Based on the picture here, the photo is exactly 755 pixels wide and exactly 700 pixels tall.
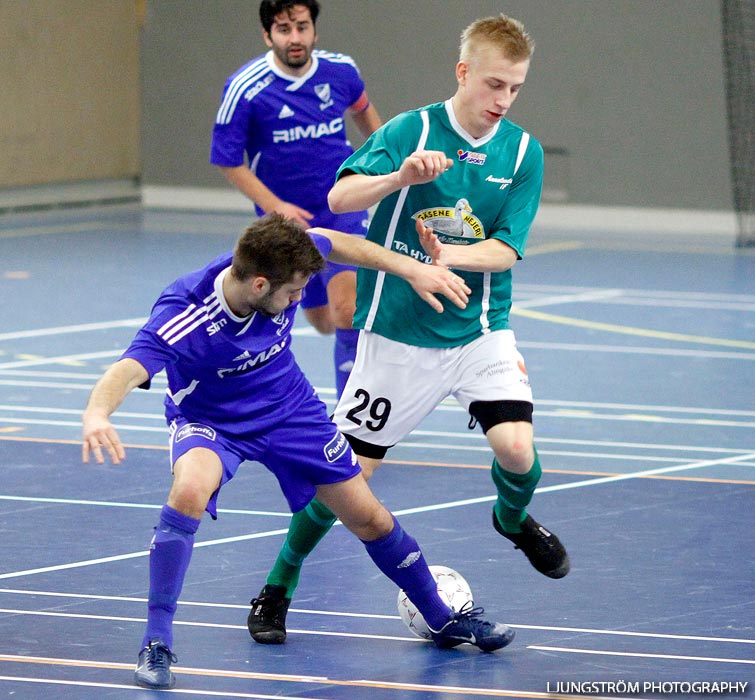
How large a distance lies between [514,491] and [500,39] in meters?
1.55

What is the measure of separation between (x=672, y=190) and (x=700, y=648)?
1496cm

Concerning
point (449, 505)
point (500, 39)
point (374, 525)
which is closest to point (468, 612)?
point (374, 525)

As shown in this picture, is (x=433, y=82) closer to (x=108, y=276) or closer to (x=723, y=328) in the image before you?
(x=108, y=276)

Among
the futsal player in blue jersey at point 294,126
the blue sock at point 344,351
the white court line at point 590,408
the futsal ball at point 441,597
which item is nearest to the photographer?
the futsal ball at point 441,597

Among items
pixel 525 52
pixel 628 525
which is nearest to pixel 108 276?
pixel 628 525

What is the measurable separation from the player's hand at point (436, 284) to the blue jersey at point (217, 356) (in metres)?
0.44

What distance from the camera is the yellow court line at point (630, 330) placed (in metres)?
11.5

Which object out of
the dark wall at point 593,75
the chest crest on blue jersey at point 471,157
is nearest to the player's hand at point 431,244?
the chest crest on blue jersey at point 471,157

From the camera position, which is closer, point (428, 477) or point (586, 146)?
point (428, 477)

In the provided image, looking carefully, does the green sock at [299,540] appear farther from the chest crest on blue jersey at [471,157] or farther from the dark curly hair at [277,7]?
the dark curly hair at [277,7]

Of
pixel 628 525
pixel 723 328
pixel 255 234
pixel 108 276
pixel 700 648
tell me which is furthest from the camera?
pixel 108 276

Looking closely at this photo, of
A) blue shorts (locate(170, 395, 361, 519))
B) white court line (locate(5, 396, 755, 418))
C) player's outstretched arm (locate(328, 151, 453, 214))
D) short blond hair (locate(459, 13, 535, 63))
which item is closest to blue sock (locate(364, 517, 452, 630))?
blue shorts (locate(170, 395, 361, 519))

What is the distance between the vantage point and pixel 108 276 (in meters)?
14.8

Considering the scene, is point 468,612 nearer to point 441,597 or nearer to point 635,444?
point 441,597
